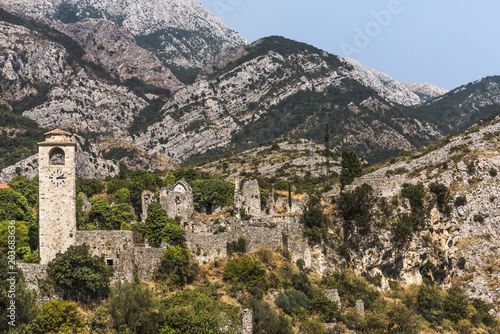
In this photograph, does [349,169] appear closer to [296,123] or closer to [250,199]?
[250,199]

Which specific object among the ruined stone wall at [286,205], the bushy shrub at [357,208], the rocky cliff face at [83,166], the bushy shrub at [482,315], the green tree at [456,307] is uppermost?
the rocky cliff face at [83,166]

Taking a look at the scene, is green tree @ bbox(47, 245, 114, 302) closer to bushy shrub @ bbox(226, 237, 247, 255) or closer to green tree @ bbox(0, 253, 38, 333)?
green tree @ bbox(0, 253, 38, 333)

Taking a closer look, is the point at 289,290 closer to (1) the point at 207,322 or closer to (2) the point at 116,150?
(1) the point at 207,322

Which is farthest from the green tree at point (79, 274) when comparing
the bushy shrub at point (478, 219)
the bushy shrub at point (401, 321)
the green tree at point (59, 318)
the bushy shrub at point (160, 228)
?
the bushy shrub at point (478, 219)

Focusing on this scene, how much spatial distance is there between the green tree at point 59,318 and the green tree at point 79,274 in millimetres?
1115

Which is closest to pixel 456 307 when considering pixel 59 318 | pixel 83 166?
pixel 59 318

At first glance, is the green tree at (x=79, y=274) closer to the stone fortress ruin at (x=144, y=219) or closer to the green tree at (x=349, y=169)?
the stone fortress ruin at (x=144, y=219)

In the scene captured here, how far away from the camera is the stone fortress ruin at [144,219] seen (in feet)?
100

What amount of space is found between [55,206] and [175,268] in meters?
9.92

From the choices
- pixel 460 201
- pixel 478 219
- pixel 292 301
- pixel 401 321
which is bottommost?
pixel 401 321

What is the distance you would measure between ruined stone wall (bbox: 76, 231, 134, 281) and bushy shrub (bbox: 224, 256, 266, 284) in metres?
8.45

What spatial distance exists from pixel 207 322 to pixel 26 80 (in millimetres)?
183279

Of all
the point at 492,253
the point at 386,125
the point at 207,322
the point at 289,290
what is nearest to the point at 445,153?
the point at 492,253

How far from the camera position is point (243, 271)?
3834 cm
